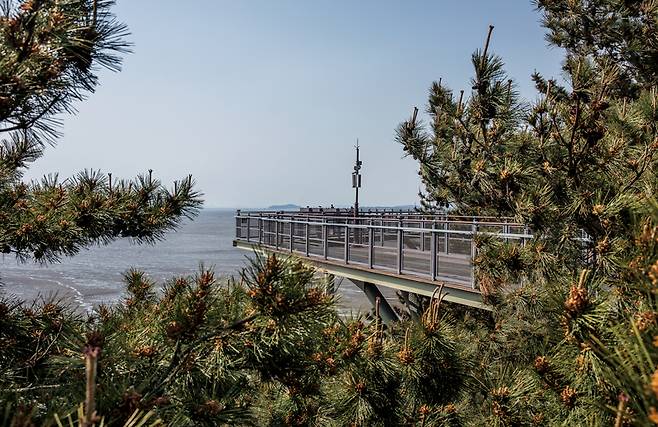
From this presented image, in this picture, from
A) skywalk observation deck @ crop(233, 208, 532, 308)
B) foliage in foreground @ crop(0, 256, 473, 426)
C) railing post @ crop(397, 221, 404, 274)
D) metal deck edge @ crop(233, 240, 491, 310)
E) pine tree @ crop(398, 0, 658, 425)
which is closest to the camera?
pine tree @ crop(398, 0, 658, 425)

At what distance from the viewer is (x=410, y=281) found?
970 centimetres

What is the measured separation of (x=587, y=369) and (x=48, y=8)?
232 centimetres

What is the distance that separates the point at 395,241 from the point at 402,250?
381 centimetres

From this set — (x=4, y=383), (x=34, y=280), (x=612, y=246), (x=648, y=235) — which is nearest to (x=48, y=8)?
(x=4, y=383)

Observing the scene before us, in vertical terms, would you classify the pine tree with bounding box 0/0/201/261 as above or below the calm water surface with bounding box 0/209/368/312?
above

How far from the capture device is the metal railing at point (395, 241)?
914 centimetres

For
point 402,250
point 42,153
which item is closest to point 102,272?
point 402,250

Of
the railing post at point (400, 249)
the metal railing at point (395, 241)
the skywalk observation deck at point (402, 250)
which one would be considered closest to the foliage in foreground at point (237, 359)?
the skywalk observation deck at point (402, 250)

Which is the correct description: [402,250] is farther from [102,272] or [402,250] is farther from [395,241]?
[102,272]

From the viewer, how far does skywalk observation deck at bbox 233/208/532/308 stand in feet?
28.5

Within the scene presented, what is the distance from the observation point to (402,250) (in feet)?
33.8

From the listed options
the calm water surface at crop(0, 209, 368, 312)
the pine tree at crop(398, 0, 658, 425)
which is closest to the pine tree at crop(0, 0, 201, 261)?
the pine tree at crop(398, 0, 658, 425)

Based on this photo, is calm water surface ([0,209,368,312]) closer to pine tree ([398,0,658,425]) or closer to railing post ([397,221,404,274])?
railing post ([397,221,404,274])

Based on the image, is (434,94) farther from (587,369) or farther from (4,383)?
(4,383)
